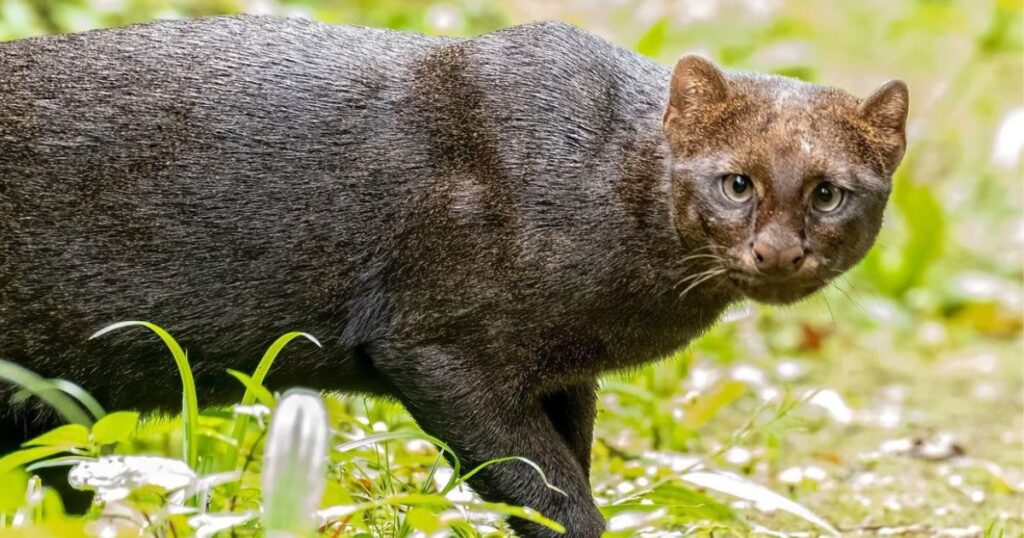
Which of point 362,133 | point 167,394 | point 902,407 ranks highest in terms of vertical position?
point 362,133

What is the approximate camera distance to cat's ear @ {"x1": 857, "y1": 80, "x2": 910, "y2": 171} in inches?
156

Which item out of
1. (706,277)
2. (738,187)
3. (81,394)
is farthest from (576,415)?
(81,394)

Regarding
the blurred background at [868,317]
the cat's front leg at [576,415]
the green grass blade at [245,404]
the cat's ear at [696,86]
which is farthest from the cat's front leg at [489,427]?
the cat's ear at [696,86]

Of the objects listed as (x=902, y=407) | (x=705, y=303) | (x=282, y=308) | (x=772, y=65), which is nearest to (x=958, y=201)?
(x=772, y=65)

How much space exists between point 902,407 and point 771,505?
310 centimetres

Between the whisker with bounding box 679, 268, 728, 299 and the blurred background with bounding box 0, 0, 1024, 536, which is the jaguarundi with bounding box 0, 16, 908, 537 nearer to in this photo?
the whisker with bounding box 679, 268, 728, 299

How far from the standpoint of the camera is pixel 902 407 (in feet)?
22.3

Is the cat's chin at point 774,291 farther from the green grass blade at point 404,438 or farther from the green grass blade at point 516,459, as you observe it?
the green grass blade at point 404,438

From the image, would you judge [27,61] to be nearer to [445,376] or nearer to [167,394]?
[167,394]

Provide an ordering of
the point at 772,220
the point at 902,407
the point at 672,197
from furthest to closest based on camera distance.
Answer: the point at 902,407 < the point at 672,197 < the point at 772,220

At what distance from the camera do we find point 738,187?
383 centimetres

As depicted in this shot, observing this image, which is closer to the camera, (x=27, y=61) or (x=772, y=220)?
(x=772, y=220)

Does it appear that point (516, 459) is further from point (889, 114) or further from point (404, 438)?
point (889, 114)

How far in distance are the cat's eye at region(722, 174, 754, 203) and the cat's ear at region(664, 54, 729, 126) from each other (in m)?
0.25
